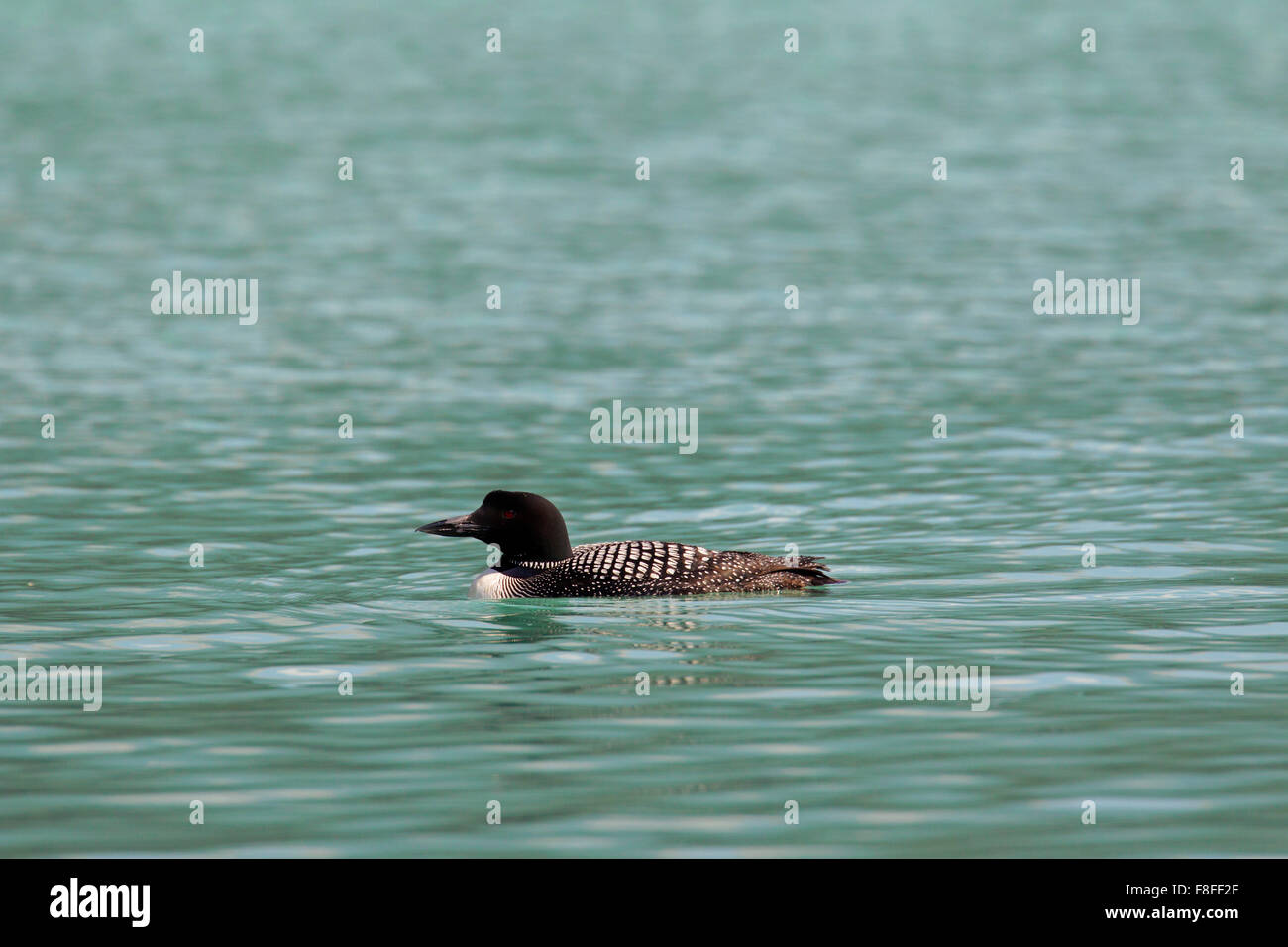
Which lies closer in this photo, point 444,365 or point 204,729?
point 204,729

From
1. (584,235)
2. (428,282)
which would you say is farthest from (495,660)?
(584,235)

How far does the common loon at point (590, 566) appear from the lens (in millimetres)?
14445

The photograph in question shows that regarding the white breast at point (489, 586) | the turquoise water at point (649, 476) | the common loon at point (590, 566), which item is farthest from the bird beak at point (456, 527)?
the turquoise water at point (649, 476)

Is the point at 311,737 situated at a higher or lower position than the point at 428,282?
lower

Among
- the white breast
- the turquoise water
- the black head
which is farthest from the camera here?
the black head

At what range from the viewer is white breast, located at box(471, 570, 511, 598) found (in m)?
14.5

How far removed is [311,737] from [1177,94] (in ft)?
164

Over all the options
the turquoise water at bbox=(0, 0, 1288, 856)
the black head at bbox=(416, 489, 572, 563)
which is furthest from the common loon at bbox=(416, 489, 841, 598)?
the turquoise water at bbox=(0, 0, 1288, 856)

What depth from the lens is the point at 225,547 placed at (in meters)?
16.6

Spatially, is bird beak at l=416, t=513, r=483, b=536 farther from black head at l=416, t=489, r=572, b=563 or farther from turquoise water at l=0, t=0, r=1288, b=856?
turquoise water at l=0, t=0, r=1288, b=856

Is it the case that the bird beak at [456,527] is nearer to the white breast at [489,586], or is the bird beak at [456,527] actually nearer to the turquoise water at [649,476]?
the white breast at [489,586]

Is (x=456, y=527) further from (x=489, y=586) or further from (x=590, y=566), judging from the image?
(x=590, y=566)

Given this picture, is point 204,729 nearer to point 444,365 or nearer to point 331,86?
point 444,365

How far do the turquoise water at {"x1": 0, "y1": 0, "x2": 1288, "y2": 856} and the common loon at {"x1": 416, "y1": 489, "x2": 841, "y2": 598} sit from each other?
177 millimetres
